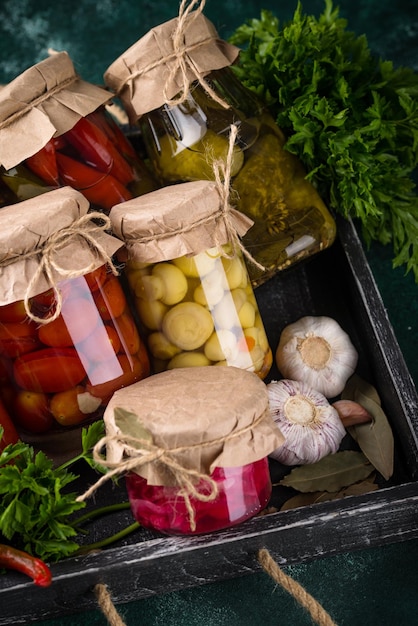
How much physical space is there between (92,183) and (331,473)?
1.94 ft

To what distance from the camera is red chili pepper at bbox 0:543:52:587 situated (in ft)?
3.63

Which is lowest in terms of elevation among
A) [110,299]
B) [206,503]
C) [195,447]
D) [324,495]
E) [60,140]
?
[324,495]

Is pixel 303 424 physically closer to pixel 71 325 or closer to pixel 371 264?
pixel 71 325

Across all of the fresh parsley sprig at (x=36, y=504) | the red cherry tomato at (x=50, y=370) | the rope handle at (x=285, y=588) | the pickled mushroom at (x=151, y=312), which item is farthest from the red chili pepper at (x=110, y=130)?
the rope handle at (x=285, y=588)

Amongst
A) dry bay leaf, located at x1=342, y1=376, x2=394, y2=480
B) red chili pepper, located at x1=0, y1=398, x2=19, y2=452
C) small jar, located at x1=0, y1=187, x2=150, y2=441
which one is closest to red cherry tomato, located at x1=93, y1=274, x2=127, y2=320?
small jar, located at x1=0, y1=187, x2=150, y2=441

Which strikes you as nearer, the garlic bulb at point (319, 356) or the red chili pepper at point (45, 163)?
the red chili pepper at point (45, 163)

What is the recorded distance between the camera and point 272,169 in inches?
57.7

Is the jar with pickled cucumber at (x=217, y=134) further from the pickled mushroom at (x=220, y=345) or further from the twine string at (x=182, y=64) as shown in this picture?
the pickled mushroom at (x=220, y=345)

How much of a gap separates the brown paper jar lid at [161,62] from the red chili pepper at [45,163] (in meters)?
0.16

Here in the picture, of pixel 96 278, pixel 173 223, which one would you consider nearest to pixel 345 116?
pixel 173 223

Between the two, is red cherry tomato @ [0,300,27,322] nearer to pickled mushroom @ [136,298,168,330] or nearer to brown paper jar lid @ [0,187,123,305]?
brown paper jar lid @ [0,187,123,305]

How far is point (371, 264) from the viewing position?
1.75 meters

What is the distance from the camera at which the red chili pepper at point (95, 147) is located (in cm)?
135

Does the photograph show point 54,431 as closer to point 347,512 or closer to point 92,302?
point 92,302
